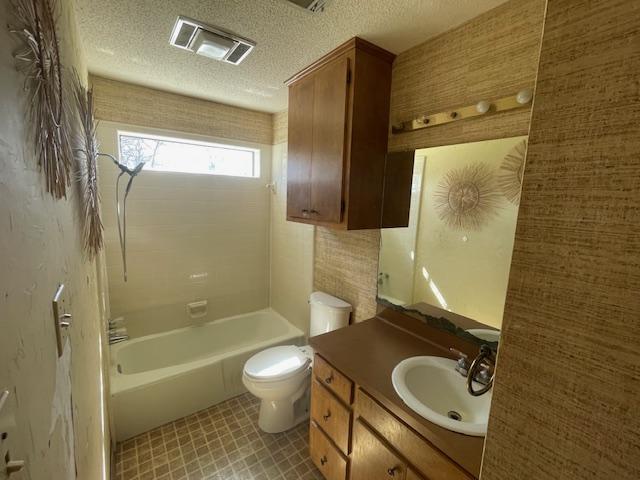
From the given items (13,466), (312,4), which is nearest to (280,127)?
(312,4)

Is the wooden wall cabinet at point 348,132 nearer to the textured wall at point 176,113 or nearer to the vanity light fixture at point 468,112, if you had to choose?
the vanity light fixture at point 468,112

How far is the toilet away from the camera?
Result: 1.81 meters

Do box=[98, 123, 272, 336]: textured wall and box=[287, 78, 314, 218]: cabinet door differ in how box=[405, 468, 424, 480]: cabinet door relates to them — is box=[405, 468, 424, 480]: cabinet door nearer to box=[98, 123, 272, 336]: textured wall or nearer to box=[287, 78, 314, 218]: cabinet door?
box=[287, 78, 314, 218]: cabinet door

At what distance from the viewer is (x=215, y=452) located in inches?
69.0

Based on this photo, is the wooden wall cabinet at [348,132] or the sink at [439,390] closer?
the sink at [439,390]

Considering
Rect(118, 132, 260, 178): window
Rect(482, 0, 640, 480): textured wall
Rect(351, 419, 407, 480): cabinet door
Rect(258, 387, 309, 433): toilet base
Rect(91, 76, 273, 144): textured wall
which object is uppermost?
Rect(91, 76, 273, 144): textured wall

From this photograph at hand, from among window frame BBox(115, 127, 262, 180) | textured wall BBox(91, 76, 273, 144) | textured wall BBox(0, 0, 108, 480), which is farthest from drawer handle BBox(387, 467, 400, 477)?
textured wall BBox(91, 76, 273, 144)

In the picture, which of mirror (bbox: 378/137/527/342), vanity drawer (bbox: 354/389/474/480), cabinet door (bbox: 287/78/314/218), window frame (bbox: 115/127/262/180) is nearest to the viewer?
vanity drawer (bbox: 354/389/474/480)

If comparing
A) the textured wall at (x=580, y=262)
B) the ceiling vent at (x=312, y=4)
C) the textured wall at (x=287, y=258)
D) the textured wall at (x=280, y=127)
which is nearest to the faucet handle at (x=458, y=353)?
the textured wall at (x=580, y=262)

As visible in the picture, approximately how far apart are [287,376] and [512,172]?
1.70m

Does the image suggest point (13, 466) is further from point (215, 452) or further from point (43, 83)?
point (215, 452)

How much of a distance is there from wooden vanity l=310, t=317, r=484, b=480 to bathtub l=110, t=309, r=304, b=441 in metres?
0.92

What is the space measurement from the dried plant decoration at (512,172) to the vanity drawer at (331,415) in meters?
1.20

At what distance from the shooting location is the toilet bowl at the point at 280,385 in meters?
1.80
